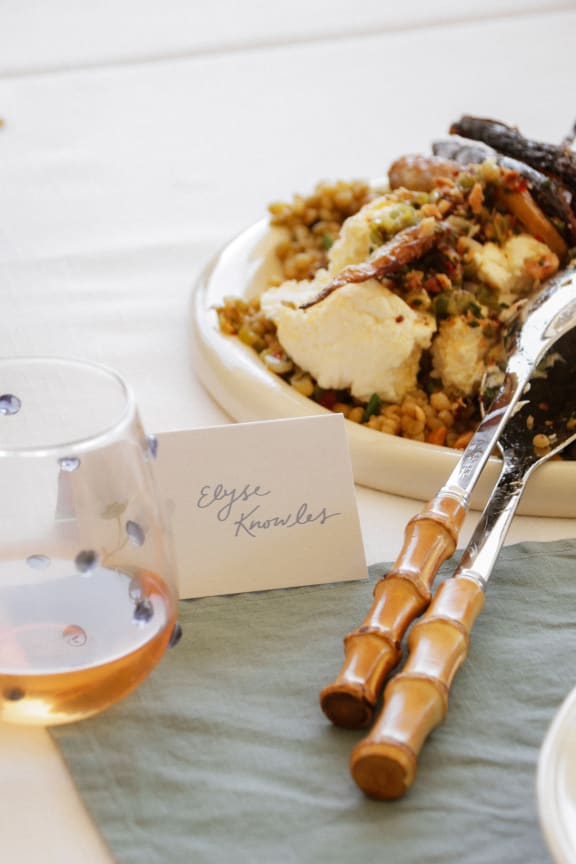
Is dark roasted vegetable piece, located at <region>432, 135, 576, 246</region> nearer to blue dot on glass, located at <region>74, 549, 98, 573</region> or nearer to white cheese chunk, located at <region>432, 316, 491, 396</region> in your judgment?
white cheese chunk, located at <region>432, 316, 491, 396</region>

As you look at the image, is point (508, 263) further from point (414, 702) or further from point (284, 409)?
point (414, 702)

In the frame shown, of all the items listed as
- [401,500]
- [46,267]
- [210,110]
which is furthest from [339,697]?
[210,110]

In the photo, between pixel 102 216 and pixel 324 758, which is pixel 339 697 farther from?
pixel 102 216

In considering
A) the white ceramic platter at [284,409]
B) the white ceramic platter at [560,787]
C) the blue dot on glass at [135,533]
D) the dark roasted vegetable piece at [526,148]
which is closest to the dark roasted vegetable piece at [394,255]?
the white ceramic platter at [284,409]

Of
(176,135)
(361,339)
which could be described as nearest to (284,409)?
(361,339)

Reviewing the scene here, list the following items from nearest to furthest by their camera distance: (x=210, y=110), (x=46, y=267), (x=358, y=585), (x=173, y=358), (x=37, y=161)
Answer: (x=358, y=585) → (x=173, y=358) → (x=46, y=267) → (x=37, y=161) → (x=210, y=110)

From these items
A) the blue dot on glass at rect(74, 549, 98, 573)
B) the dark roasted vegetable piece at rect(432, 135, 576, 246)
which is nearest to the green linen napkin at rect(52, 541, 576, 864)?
the blue dot on glass at rect(74, 549, 98, 573)
